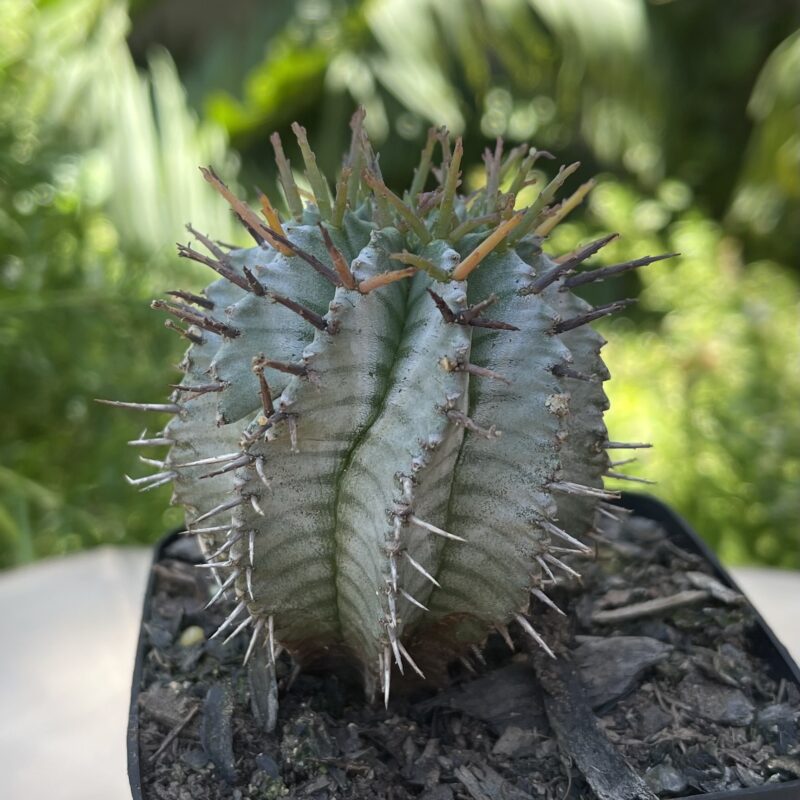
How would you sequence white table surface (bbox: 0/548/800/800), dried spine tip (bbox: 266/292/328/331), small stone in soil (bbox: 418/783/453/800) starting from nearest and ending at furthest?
1. dried spine tip (bbox: 266/292/328/331)
2. small stone in soil (bbox: 418/783/453/800)
3. white table surface (bbox: 0/548/800/800)

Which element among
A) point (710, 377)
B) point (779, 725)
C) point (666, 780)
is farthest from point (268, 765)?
point (710, 377)

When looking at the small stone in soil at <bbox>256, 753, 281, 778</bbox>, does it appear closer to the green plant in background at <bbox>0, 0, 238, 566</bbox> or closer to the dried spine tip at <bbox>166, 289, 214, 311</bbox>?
the dried spine tip at <bbox>166, 289, 214, 311</bbox>

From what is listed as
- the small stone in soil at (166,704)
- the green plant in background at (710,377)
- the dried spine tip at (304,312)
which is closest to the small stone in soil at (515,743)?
the small stone in soil at (166,704)

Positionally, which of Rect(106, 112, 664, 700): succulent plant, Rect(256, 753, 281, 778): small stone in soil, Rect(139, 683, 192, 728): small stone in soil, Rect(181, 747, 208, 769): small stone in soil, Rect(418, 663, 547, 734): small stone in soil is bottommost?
Rect(256, 753, 281, 778): small stone in soil

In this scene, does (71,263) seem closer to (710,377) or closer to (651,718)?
(651,718)

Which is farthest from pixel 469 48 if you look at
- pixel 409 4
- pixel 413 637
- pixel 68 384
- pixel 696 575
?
pixel 413 637

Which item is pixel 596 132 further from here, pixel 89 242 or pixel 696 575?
pixel 696 575

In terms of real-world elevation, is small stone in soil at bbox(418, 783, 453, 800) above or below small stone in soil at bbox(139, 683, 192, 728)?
below

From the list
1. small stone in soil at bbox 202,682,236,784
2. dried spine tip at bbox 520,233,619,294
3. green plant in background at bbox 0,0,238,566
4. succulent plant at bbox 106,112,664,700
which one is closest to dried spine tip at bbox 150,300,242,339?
succulent plant at bbox 106,112,664,700
